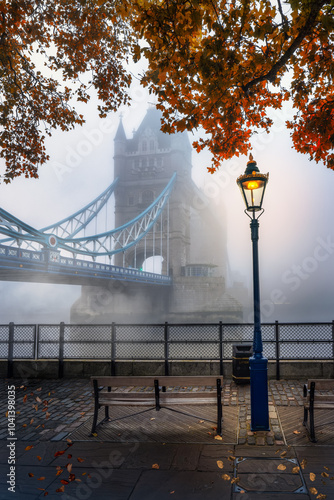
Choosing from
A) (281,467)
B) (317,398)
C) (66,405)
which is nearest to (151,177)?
(66,405)

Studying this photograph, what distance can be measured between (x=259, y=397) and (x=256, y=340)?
2.19ft

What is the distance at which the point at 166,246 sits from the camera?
62.3 metres

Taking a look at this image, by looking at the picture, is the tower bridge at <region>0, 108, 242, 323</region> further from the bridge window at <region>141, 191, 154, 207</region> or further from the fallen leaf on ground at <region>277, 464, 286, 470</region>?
the fallen leaf on ground at <region>277, 464, 286, 470</region>

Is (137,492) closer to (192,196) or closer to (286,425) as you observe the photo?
(286,425)

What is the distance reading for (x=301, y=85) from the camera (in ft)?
17.9

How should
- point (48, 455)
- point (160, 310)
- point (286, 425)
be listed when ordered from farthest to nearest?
point (160, 310) → point (286, 425) → point (48, 455)

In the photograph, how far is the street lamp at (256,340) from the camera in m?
4.52

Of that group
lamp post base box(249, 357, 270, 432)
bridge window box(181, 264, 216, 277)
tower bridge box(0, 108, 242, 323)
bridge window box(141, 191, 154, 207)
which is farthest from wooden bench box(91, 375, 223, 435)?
bridge window box(141, 191, 154, 207)

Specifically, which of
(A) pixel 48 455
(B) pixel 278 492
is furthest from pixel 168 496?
(A) pixel 48 455

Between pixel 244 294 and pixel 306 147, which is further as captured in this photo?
pixel 244 294

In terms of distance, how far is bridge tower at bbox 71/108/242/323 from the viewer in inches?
1823

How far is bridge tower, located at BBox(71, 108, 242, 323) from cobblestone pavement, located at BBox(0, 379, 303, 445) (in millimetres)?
31291

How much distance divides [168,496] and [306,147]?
4795 millimetres

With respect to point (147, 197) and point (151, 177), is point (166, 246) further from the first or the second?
point (151, 177)
